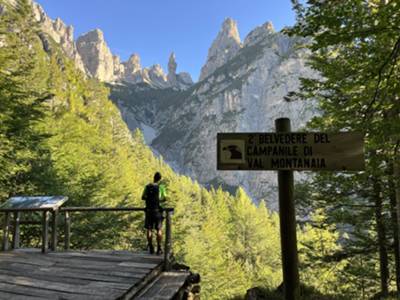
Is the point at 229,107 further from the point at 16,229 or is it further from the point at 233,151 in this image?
the point at 233,151

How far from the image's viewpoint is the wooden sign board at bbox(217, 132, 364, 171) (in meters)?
3.05

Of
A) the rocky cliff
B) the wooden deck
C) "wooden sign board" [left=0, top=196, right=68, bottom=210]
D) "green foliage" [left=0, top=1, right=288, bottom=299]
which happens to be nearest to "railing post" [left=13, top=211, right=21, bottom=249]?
"wooden sign board" [left=0, top=196, right=68, bottom=210]

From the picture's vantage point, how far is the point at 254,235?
48500 millimetres

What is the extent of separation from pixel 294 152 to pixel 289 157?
0.24 ft

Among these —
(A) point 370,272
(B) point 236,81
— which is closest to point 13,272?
(A) point 370,272

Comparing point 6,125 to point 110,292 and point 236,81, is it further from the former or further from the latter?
point 236,81

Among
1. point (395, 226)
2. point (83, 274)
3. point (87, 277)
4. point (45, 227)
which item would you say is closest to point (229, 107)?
point (395, 226)

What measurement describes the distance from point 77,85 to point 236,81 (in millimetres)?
141615

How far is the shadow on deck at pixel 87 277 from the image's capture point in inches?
176

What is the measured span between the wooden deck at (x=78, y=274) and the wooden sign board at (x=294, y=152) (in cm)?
272

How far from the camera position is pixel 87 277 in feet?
17.1

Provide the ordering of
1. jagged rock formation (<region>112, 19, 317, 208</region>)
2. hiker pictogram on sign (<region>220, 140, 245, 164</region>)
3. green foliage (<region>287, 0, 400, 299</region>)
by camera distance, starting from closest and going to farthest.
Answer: hiker pictogram on sign (<region>220, 140, 245, 164</region>)
green foliage (<region>287, 0, 400, 299</region>)
jagged rock formation (<region>112, 19, 317, 208</region>)

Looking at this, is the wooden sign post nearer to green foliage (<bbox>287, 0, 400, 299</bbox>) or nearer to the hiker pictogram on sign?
the hiker pictogram on sign

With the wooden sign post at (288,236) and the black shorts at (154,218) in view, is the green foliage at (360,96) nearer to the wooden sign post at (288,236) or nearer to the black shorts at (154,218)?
the wooden sign post at (288,236)
